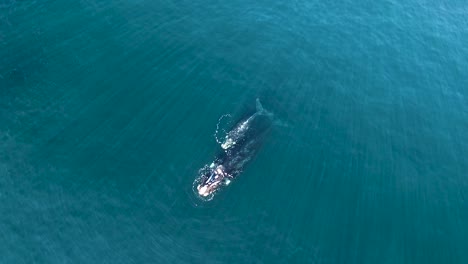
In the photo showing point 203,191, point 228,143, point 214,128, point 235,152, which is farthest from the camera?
point 214,128

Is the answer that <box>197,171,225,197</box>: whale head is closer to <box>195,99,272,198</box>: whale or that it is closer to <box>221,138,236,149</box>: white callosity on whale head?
<box>195,99,272,198</box>: whale

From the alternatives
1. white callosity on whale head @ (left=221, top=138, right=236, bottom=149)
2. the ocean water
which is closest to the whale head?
the ocean water

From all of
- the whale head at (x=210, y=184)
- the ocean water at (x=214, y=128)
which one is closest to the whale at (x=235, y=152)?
the whale head at (x=210, y=184)

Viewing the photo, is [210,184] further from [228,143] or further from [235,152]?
[228,143]

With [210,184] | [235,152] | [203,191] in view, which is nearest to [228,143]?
[235,152]

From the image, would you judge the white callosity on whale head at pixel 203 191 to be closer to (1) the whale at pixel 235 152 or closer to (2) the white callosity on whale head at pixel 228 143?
(1) the whale at pixel 235 152

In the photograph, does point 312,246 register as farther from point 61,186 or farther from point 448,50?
point 448,50

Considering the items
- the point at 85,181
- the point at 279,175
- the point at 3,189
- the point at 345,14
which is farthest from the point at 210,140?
the point at 345,14
